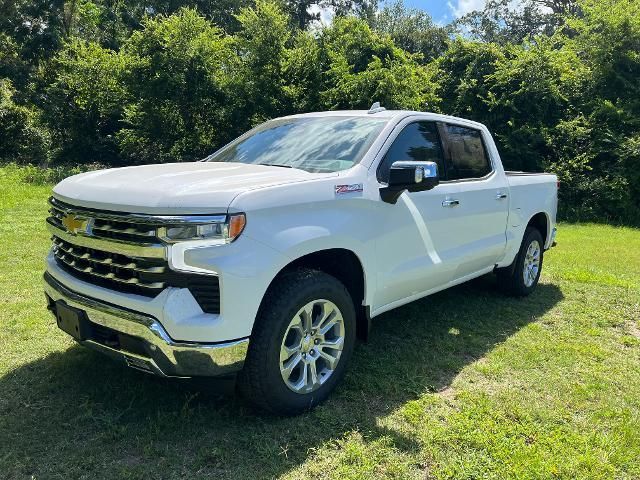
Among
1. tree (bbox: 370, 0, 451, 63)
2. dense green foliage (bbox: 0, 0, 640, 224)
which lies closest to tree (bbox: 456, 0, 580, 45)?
tree (bbox: 370, 0, 451, 63)

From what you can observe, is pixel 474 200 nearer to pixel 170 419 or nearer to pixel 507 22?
pixel 170 419

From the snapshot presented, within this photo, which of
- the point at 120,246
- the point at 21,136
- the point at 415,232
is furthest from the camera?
the point at 21,136

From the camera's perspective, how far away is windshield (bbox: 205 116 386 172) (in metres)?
3.72

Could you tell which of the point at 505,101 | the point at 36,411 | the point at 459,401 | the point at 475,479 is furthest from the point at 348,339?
the point at 505,101

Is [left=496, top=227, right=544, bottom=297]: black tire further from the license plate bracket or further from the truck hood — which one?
the license plate bracket

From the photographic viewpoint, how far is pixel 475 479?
107 inches

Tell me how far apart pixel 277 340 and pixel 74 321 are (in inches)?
45.6

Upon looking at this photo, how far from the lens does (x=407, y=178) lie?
11.3ft

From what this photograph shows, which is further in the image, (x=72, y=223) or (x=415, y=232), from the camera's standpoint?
(x=415, y=232)

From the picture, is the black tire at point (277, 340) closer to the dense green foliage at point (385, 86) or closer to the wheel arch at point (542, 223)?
the wheel arch at point (542, 223)

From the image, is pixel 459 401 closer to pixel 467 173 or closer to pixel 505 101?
pixel 467 173

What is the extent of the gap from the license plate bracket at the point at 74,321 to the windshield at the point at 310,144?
1624mm

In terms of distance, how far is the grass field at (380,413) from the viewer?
2.76 meters

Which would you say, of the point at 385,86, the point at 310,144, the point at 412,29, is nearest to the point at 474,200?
the point at 310,144
